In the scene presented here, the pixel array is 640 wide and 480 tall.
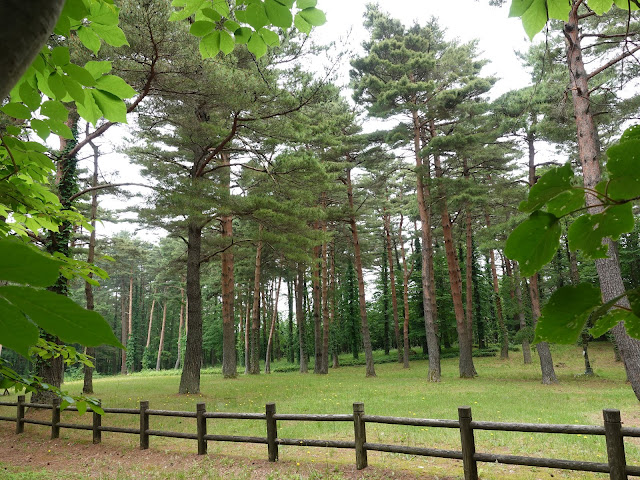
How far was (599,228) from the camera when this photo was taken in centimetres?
66

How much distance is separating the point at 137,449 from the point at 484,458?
6.09m

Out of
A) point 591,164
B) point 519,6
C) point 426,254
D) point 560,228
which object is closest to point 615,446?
point 591,164

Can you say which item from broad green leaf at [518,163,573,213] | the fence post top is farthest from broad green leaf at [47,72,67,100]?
the fence post top

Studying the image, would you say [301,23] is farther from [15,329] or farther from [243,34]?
[15,329]

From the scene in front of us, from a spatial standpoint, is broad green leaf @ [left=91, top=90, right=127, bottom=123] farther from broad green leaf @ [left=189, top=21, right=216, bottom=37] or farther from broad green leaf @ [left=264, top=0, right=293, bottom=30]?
broad green leaf @ [left=264, top=0, right=293, bottom=30]

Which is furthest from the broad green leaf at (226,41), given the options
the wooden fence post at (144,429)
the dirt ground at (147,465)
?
the wooden fence post at (144,429)

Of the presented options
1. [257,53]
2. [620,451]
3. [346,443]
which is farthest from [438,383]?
[257,53]

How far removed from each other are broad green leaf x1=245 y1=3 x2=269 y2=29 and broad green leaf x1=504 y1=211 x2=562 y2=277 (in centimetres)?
118

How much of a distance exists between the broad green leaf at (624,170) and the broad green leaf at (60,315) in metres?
0.69

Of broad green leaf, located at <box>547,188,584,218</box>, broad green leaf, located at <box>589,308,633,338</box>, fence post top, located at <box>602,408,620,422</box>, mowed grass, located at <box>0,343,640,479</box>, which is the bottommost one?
mowed grass, located at <box>0,343,640,479</box>

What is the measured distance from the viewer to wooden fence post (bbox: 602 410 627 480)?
445cm

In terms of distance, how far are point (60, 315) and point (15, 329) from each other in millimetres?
68

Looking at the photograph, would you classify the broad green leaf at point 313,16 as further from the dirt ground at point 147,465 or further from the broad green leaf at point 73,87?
the dirt ground at point 147,465

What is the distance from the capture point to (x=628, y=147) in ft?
1.82
